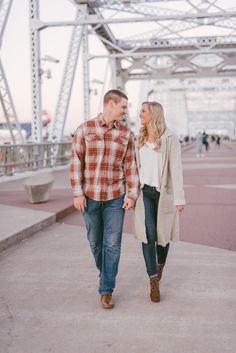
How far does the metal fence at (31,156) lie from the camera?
1510 centimetres

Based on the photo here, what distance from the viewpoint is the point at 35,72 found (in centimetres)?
1822

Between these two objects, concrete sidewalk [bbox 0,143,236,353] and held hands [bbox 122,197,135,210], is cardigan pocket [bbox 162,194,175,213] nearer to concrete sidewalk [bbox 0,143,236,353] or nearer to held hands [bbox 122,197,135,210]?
held hands [bbox 122,197,135,210]

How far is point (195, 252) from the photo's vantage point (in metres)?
6.03

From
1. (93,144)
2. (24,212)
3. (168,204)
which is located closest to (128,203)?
(168,204)

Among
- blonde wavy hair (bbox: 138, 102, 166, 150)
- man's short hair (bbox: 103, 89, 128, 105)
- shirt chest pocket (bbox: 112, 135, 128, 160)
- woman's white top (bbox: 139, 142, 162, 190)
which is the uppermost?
man's short hair (bbox: 103, 89, 128, 105)

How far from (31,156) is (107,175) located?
13833 millimetres

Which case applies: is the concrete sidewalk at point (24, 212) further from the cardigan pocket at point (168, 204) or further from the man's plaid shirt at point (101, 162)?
the cardigan pocket at point (168, 204)

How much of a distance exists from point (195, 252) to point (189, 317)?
2238mm

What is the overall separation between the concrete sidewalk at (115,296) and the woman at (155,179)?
45 centimetres

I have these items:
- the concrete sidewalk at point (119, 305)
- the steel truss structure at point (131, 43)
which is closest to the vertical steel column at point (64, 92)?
the steel truss structure at point (131, 43)

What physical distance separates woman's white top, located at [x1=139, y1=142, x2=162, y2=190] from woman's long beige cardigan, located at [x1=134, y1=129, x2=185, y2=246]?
0.11ft

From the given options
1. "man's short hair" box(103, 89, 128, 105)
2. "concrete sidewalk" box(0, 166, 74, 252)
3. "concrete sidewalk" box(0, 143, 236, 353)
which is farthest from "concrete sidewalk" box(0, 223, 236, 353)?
"man's short hair" box(103, 89, 128, 105)

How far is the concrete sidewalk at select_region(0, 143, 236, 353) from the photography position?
134 inches

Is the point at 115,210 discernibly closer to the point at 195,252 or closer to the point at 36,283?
the point at 36,283
